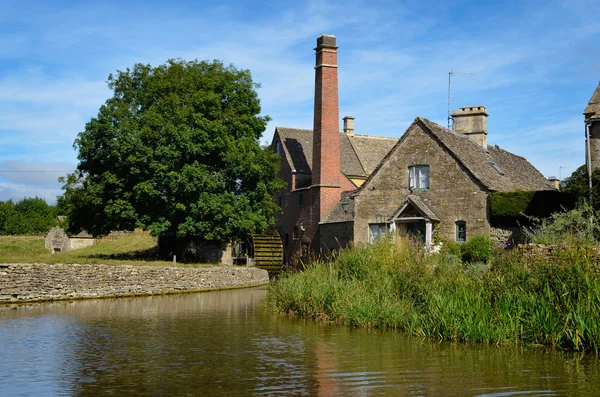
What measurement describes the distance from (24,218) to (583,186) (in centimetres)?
9254

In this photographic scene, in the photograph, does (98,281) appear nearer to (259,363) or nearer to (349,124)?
(259,363)

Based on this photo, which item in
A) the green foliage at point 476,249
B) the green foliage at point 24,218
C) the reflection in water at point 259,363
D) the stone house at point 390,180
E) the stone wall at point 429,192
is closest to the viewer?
the reflection in water at point 259,363

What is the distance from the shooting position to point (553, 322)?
13.1 meters

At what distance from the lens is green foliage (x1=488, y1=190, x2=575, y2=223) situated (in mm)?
30531

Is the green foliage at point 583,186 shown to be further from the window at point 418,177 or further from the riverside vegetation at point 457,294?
the riverside vegetation at point 457,294

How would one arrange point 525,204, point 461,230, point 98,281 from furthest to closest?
point 461,230 < point 525,204 < point 98,281

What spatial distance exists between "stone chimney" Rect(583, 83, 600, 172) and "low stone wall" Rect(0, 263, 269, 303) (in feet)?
62.1

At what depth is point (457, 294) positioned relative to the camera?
48.6 feet

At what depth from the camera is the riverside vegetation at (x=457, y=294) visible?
13.0 m

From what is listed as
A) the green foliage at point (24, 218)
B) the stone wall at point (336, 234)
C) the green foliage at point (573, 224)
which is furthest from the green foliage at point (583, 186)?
the green foliage at point (24, 218)

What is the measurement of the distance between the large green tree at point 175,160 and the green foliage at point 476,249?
12.9m

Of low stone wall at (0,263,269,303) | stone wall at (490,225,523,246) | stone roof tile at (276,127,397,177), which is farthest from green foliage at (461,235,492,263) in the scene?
stone roof tile at (276,127,397,177)

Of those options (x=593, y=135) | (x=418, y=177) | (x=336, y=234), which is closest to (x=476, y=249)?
(x=418, y=177)

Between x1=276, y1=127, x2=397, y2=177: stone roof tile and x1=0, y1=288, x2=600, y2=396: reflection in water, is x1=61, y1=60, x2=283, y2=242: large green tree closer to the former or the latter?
x1=276, y1=127, x2=397, y2=177: stone roof tile
